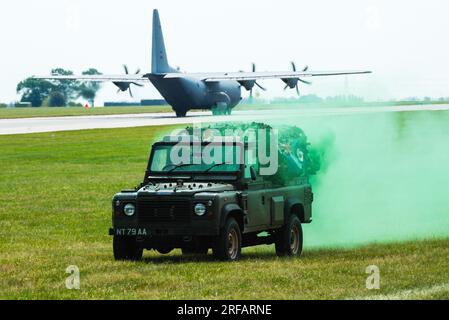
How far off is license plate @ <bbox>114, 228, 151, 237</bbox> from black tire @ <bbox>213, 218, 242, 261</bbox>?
3.19 ft

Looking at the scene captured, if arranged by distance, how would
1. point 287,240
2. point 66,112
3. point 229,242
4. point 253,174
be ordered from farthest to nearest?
point 66,112, point 287,240, point 253,174, point 229,242

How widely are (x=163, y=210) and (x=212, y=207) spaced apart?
726 millimetres

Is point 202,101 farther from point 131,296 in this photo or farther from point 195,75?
point 131,296

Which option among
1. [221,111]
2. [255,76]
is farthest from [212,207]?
[255,76]

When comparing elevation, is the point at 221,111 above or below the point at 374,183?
below

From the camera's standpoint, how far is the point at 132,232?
50.0 ft

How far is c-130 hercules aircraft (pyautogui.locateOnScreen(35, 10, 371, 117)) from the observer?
73.6 m

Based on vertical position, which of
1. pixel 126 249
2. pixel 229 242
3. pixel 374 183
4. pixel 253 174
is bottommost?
pixel 374 183

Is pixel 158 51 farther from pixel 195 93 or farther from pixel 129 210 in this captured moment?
pixel 129 210

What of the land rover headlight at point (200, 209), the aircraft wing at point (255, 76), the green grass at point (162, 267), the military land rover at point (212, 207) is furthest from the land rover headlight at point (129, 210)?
the aircraft wing at point (255, 76)

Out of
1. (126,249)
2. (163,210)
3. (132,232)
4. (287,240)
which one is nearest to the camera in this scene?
(163,210)

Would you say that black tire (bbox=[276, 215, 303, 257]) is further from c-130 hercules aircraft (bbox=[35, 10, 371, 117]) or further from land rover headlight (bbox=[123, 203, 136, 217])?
c-130 hercules aircraft (bbox=[35, 10, 371, 117])

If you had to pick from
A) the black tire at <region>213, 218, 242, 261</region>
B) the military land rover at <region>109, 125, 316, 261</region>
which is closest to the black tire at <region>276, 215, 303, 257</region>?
the military land rover at <region>109, 125, 316, 261</region>
